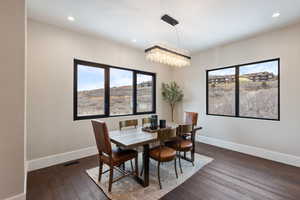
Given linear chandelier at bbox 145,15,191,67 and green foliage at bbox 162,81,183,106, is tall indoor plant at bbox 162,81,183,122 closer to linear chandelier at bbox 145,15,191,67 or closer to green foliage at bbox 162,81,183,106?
green foliage at bbox 162,81,183,106

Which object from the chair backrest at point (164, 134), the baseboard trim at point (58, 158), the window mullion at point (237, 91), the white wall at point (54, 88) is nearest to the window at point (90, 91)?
the white wall at point (54, 88)

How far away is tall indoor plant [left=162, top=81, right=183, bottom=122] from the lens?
16.0 feet

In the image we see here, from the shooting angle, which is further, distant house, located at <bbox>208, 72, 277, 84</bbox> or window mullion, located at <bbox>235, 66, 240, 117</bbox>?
window mullion, located at <bbox>235, 66, 240, 117</bbox>

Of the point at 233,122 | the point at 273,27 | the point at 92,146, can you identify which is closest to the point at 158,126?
the point at 92,146

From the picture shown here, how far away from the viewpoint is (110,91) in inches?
151

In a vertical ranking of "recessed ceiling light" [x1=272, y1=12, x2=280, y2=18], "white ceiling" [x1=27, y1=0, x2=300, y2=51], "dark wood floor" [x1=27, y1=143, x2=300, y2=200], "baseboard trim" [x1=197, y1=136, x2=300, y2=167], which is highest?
"white ceiling" [x1=27, y1=0, x2=300, y2=51]

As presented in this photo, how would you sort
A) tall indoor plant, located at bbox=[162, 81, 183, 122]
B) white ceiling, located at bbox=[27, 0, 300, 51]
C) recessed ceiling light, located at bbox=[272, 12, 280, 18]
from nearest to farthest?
1. white ceiling, located at bbox=[27, 0, 300, 51]
2. recessed ceiling light, located at bbox=[272, 12, 280, 18]
3. tall indoor plant, located at bbox=[162, 81, 183, 122]

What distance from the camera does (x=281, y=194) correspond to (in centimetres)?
201

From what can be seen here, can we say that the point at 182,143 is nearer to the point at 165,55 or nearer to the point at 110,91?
the point at 165,55

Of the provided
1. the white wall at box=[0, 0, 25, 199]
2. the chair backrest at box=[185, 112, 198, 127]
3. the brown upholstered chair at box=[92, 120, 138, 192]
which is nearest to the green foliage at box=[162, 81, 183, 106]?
the chair backrest at box=[185, 112, 198, 127]

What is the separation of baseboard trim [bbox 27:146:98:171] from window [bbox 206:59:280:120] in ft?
12.1

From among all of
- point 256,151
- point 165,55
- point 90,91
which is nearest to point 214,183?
point 256,151

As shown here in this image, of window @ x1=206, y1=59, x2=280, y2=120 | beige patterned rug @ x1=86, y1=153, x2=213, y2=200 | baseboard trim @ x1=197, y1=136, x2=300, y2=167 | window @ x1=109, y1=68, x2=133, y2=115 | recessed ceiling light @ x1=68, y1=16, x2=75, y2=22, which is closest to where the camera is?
beige patterned rug @ x1=86, y1=153, x2=213, y2=200

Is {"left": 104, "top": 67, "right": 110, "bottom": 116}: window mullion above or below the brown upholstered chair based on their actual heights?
above
